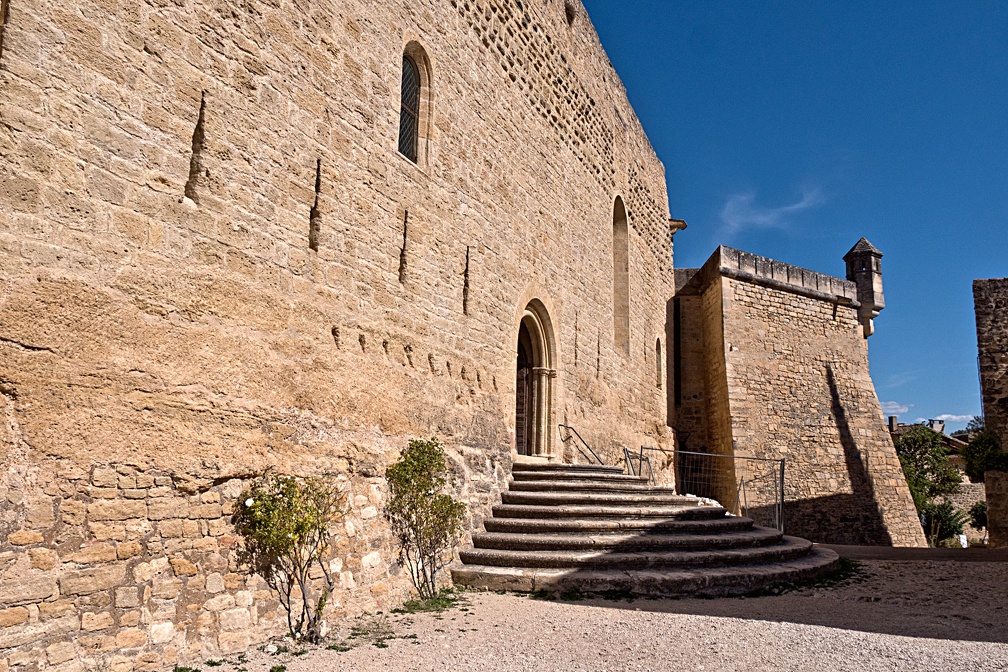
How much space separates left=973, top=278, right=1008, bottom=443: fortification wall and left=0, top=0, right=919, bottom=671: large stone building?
→ 33.2 feet

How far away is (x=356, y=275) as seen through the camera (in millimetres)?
6527

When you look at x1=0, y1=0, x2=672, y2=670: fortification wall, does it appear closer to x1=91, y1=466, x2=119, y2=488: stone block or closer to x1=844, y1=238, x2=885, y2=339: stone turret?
x1=91, y1=466, x2=119, y2=488: stone block

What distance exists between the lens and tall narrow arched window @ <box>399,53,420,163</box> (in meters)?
7.89

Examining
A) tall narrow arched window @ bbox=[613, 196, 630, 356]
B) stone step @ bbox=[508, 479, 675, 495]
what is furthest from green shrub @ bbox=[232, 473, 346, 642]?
tall narrow arched window @ bbox=[613, 196, 630, 356]

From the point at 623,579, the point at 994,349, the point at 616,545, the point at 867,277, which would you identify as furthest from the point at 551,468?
the point at 867,277

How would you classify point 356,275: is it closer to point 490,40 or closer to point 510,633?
point 510,633

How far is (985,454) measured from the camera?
48.7ft

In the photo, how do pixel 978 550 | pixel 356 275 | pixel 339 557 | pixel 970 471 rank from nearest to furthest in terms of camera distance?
pixel 339 557 < pixel 356 275 < pixel 978 550 < pixel 970 471

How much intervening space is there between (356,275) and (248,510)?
2.27 metres

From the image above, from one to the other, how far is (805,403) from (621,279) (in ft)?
19.0

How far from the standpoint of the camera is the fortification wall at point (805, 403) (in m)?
16.5

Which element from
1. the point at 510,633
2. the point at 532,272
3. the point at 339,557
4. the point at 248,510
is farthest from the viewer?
the point at 532,272

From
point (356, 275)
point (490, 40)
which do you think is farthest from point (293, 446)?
point (490, 40)

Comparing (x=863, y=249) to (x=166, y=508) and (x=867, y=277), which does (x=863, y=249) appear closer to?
(x=867, y=277)
